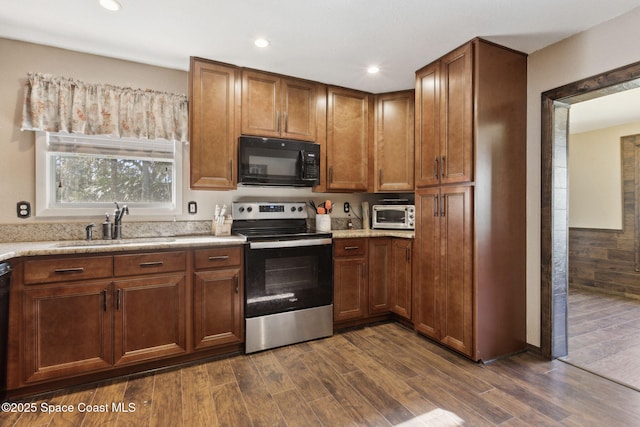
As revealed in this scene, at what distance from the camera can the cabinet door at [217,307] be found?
237cm

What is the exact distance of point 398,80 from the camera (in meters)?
3.06

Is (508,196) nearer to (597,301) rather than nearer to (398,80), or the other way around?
(398,80)

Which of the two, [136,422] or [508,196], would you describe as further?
[508,196]

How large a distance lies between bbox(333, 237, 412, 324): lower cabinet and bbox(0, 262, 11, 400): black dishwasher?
2.26 metres

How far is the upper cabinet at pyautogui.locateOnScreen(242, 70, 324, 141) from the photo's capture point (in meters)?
2.79

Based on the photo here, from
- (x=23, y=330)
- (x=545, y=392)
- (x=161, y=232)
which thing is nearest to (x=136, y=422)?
(x=23, y=330)

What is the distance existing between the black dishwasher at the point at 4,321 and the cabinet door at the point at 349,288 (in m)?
2.26

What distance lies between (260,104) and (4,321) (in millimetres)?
2319

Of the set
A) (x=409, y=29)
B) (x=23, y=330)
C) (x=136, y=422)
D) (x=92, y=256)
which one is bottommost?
(x=136, y=422)

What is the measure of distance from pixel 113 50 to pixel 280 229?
204cm

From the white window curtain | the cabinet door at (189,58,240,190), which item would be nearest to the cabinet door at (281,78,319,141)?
the cabinet door at (189,58,240,190)

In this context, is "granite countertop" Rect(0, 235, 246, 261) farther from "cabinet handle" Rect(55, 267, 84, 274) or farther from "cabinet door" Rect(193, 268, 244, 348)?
"cabinet door" Rect(193, 268, 244, 348)

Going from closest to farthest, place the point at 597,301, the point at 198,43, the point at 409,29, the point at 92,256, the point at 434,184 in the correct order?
1. the point at 92,256
2. the point at 409,29
3. the point at 198,43
4. the point at 434,184
5. the point at 597,301

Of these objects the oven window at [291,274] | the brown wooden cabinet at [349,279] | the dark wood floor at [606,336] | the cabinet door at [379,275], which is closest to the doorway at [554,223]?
the dark wood floor at [606,336]
